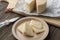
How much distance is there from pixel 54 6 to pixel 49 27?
0.17 meters

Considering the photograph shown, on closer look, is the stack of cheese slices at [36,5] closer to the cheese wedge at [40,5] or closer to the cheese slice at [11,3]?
the cheese wedge at [40,5]

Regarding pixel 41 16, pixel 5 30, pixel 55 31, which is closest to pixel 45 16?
pixel 41 16

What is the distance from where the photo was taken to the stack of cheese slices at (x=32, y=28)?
→ 61 centimetres

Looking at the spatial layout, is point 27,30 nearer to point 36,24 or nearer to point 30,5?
point 36,24

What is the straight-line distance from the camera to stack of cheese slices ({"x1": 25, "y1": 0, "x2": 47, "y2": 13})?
2.46 ft

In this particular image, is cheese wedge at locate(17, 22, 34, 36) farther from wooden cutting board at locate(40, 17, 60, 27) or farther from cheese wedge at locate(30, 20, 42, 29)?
wooden cutting board at locate(40, 17, 60, 27)

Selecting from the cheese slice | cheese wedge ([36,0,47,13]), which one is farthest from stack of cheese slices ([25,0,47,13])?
the cheese slice

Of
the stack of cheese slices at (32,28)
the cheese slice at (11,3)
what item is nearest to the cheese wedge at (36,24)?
the stack of cheese slices at (32,28)

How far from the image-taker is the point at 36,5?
0.77 meters

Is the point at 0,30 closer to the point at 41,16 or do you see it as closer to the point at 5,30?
the point at 5,30

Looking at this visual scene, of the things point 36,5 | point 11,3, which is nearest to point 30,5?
point 36,5

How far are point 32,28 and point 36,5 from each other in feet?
0.61

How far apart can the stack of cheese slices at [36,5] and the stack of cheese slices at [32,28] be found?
0.12m

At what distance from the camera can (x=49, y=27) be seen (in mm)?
686
